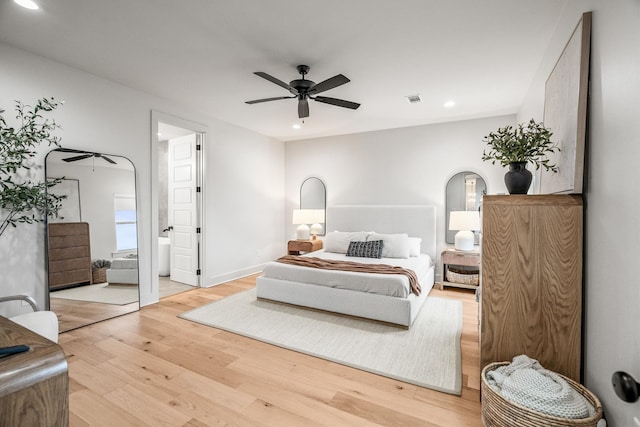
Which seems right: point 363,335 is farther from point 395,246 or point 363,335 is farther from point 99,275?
point 99,275

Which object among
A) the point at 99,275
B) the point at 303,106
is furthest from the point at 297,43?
the point at 99,275

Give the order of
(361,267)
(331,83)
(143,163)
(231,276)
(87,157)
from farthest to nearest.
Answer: (231,276)
(143,163)
(361,267)
(87,157)
(331,83)

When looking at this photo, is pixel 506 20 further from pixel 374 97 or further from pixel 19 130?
pixel 19 130

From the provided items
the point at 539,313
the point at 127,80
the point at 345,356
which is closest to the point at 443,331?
the point at 345,356

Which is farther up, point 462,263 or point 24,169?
point 24,169

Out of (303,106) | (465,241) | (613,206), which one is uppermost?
(303,106)

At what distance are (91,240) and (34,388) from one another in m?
3.29

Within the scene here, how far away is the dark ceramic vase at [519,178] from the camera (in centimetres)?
197

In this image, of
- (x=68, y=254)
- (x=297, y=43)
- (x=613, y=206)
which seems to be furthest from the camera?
(x=68, y=254)

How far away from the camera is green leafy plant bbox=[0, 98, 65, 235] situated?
8.17 ft

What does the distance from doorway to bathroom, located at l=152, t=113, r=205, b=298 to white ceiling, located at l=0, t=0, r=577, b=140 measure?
98 centimetres

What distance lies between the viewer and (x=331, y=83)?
9.04 ft

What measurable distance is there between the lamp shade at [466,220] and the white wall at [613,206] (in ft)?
8.91

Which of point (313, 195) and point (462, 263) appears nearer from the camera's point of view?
point (462, 263)
